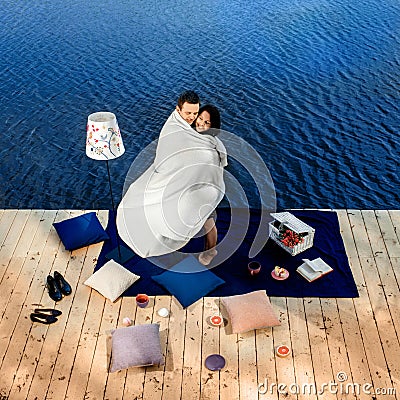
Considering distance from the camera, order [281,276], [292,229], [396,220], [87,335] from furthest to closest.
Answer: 1. [396,220]
2. [292,229]
3. [281,276]
4. [87,335]

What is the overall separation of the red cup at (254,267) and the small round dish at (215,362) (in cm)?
96

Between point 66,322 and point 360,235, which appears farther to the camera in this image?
point 360,235

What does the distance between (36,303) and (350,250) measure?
2.84 m

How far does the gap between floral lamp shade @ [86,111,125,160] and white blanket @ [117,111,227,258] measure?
380 millimetres

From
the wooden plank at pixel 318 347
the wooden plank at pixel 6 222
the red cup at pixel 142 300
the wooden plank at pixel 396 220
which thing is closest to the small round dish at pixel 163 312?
the red cup at pixel 142 300

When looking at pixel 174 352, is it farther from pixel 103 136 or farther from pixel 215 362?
pixel 103 136

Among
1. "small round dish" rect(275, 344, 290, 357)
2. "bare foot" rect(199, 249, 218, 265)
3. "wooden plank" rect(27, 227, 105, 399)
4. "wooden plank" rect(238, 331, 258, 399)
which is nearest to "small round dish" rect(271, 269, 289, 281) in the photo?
"bare foot" rect(199, 249, 218, 265)

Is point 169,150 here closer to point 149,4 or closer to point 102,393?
point 102,393

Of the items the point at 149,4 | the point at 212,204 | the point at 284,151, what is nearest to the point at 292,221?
the point at 212,204

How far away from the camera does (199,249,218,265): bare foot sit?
5.46 metres

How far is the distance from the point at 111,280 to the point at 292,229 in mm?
1697

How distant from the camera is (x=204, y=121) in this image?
502 centimetres

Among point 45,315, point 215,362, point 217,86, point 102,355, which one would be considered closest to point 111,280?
point 45,315

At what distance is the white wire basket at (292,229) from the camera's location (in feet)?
18.2
